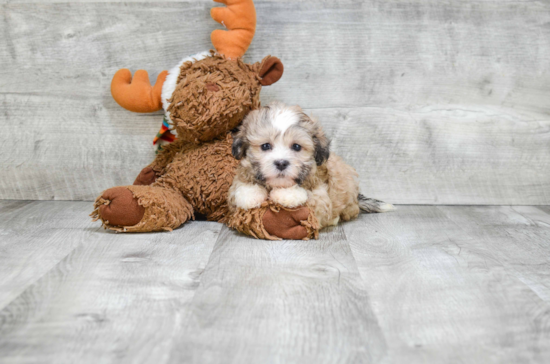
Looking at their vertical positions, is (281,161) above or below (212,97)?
below

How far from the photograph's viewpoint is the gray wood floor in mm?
860

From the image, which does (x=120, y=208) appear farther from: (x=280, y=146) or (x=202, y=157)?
(x=280, y=146)

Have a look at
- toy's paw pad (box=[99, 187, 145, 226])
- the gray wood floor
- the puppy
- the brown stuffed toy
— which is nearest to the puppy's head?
the puppy

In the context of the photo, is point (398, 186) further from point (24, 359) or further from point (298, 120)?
point (24, 359)

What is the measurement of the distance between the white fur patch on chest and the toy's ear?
10.7 inches

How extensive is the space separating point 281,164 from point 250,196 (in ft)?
0.51

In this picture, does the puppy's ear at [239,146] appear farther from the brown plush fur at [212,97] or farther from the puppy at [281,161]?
the brown plush fur at [212,97]

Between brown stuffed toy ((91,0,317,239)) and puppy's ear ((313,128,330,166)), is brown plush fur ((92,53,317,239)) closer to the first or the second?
brown stuffed toy ((91,0,317,239))

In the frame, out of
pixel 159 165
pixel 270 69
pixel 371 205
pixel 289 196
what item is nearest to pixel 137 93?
pixel 159 165

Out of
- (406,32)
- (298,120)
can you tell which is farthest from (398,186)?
(298,120)

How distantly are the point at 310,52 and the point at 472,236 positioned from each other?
0.98m

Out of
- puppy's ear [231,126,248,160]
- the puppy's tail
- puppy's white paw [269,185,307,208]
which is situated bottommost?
the puppy's tail

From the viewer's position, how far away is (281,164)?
1.43 m

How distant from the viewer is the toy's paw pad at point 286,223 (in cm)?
149
